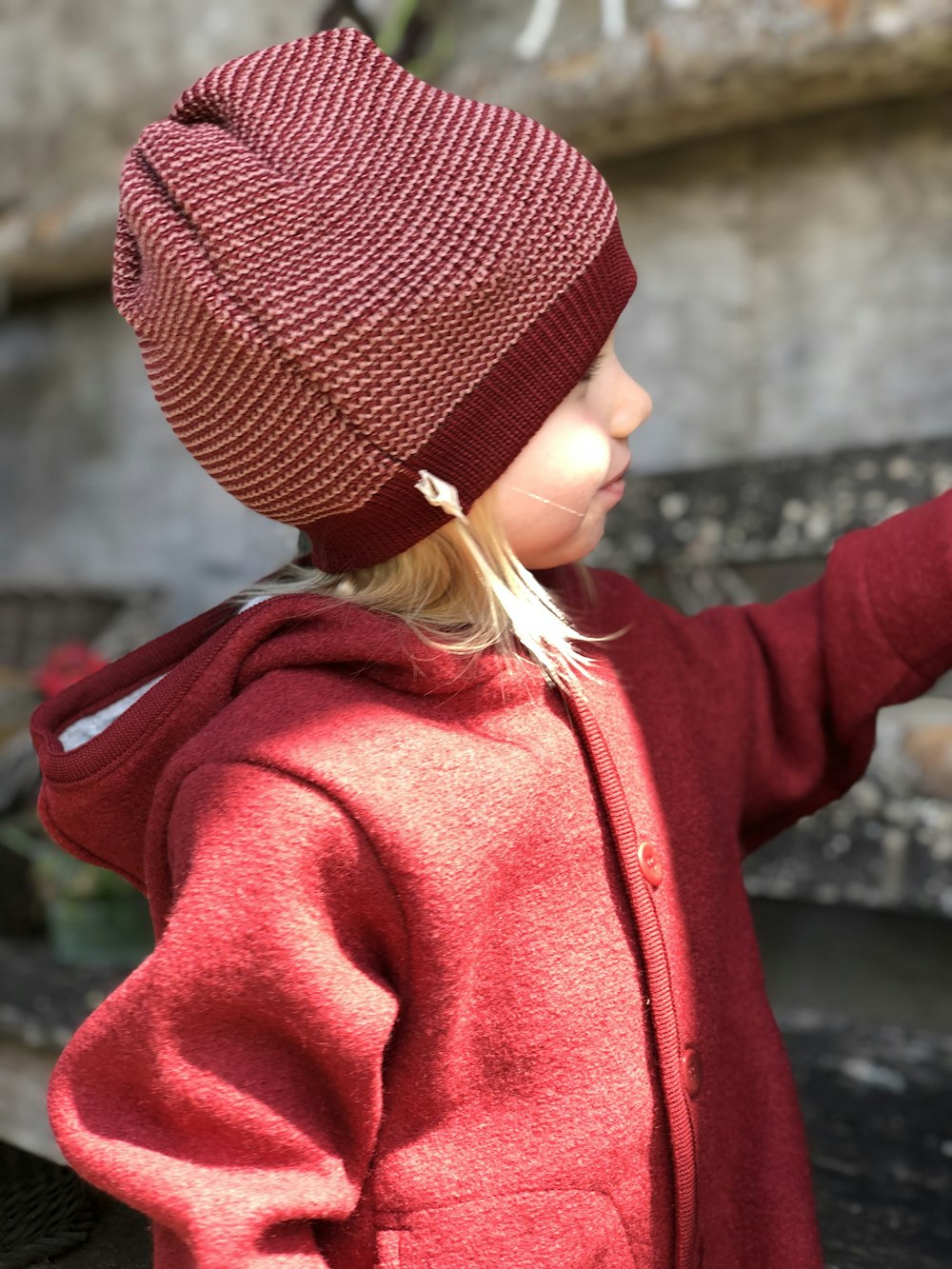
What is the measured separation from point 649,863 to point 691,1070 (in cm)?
15

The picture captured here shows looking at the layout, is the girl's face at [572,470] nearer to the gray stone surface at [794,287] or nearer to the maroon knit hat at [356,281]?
the maroon knit hat at [356,281]

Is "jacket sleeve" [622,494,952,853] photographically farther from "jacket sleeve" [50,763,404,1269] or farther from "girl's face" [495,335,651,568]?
"jacket sleeve" [50,763,404,1269]

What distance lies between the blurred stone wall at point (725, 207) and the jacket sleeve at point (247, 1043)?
1457mm

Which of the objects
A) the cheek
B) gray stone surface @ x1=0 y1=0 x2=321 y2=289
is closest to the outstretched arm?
the cheek

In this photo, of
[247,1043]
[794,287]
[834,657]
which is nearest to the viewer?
[247,1043]

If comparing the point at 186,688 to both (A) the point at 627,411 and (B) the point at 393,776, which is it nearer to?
(B) the point at 393,776

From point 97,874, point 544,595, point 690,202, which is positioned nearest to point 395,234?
point 544,595

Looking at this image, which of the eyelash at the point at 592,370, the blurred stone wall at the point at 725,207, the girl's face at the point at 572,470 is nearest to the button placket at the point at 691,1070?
the girl's face at the point at 572,470

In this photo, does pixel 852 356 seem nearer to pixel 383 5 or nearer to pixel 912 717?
pixel 912 717

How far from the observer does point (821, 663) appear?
107 cm

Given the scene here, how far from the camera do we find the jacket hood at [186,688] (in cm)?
87

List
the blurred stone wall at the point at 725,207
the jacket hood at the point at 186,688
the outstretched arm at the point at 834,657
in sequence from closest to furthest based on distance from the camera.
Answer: the jacket hood at the point at 186,688 < the outstretched arm at the point at 834,657 < the blurred stone wall at the point at 725,207

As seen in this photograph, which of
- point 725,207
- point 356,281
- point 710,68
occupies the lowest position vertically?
point 725,207

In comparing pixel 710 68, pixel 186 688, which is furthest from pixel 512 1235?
pixel 710 68
